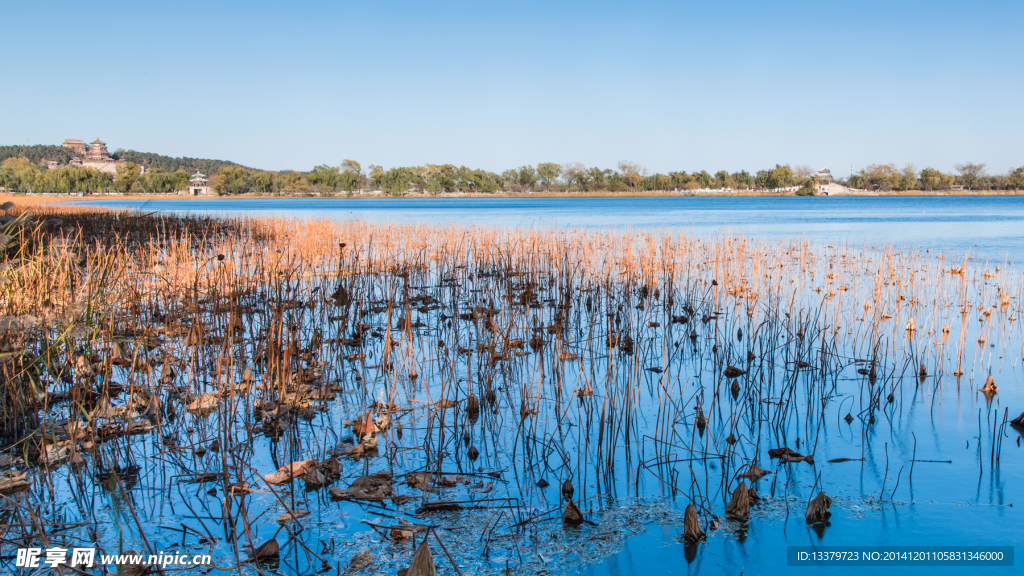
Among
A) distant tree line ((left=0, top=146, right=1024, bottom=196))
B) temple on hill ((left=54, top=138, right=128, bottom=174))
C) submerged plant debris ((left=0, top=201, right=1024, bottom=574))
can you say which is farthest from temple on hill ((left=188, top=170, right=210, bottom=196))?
submerged plant debris ((left=0, top=201, right=1024, bottom=574))

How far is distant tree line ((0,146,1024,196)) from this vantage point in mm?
93750

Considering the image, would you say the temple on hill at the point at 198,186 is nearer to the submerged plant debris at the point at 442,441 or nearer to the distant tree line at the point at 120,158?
the distant tree line at the point at 120,158

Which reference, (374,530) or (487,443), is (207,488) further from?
(487,443)

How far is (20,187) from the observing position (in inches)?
3428

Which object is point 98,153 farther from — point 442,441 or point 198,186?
point 442,441

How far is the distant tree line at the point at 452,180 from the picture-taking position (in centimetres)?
9375

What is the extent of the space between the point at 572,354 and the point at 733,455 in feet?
6.24

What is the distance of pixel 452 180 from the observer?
120 m

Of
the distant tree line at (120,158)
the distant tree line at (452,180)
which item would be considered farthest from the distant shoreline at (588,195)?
Answer: the distant tree line at (120,158)

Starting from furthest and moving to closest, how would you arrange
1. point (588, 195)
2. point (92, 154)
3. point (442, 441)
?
A: point (92, 154) < point (588, 195) < point (442, 441)

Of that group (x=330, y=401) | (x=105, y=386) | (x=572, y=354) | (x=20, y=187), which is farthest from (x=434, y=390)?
(x=20, y=187)

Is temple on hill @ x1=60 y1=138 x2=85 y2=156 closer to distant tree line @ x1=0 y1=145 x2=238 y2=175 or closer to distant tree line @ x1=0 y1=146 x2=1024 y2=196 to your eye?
distant tree line @ x1=0 y1=145 x2=238 y2=175

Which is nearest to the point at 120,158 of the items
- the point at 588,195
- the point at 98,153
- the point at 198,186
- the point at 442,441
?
the point at 98,153

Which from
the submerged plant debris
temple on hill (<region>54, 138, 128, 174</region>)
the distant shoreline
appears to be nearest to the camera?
Answer: the submerged plant debris
